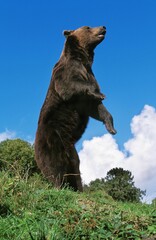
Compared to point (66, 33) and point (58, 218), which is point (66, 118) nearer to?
point (66, 33)

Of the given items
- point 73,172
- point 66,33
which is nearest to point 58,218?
point 73,172

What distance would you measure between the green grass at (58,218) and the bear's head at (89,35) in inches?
161

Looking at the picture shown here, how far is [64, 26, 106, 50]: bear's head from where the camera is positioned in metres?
10.0

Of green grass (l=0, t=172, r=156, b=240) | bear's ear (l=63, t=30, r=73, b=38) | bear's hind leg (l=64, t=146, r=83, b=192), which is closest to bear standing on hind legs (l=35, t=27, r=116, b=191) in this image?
bear's hind leg (l=64, t=146, r=83, b=192)

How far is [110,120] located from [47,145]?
4.29 feet

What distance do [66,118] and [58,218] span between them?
341cm

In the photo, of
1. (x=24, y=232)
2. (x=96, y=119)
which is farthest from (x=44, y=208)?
(x=96, y=119)

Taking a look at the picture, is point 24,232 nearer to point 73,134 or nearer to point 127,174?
point 73,134

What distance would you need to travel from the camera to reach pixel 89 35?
1016 centimetres

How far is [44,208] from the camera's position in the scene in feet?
19.9

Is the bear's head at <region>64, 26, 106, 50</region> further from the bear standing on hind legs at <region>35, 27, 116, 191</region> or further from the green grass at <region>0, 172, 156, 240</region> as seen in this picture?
the green grass at <region>0, 172, 156, 240</region>

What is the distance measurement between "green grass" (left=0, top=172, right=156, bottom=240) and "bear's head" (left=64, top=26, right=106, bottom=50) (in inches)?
161

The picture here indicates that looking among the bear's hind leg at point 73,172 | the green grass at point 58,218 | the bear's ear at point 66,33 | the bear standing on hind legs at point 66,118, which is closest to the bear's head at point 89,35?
the bear's ear at point 66,33

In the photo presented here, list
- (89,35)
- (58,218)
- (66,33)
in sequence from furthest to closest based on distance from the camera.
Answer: (89,35)
(66,33)
(58,218)
